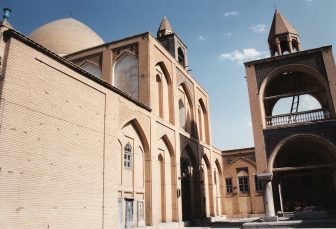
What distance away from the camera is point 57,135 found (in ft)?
33.3

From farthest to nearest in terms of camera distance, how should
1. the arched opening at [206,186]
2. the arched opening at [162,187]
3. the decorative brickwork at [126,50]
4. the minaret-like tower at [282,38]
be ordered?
the arched opening at [206,186] → the minaret-like tower at [282,38] → the decorative brickwork at [126,50] → the arched opening at [162,187]

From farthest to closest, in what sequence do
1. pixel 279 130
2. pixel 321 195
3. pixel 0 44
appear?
pixel 321 195 → pixel 279 130 → pixel 0 44

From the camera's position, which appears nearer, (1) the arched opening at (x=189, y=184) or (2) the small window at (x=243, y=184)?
(1) the arched opening at (x=189, y=184)

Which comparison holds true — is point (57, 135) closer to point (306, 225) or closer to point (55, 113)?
point (55, 113)

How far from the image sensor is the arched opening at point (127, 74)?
56.2ft

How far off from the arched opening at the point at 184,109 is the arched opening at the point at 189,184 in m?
1.58

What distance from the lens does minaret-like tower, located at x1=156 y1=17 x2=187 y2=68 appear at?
22000mm

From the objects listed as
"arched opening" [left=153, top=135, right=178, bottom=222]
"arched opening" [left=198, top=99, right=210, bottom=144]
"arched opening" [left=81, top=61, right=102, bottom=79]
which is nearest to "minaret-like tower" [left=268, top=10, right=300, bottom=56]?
"arched opening" [left=198, top=99, right=210, bottom=144]

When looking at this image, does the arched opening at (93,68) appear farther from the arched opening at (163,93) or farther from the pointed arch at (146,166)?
the pointed arch at (146,166)

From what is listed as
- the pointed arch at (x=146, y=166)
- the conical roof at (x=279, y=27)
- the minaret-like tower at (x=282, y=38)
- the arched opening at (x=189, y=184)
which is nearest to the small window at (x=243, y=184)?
the arched opening at (x=189, y=184)

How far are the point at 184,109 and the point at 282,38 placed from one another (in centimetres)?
761

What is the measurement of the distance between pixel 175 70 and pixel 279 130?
7.48 metres

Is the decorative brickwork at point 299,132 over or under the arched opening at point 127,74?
under

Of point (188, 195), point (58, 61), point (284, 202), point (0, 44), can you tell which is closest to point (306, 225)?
point (284, 202)
